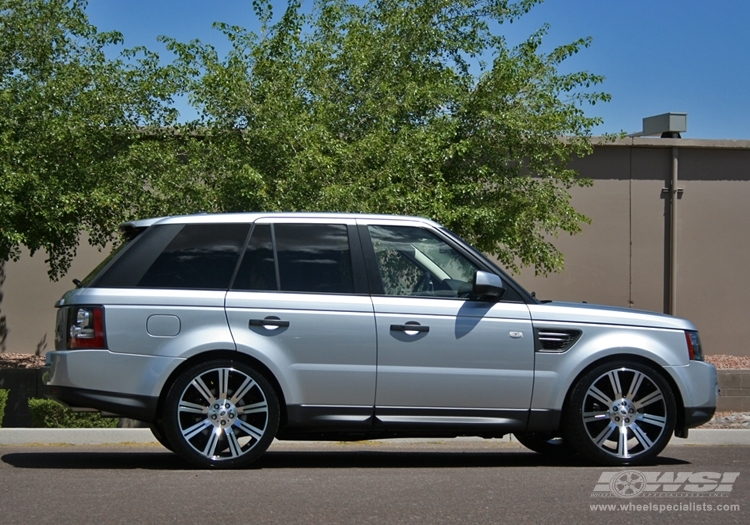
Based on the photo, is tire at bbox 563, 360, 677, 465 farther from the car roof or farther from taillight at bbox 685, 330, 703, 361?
the car roof

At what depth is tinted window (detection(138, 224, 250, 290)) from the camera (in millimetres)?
7352

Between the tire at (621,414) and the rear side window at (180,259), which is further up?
the rear side window at (180,259)

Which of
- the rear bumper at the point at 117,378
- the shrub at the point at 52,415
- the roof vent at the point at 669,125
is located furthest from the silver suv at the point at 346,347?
the roof vent at the point at 669,125

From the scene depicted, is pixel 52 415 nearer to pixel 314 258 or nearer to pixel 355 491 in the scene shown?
pixel 314 258

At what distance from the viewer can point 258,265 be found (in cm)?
747

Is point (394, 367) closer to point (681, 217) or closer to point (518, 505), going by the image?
point (518, 505)

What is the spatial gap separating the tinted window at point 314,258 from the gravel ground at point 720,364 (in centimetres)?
743

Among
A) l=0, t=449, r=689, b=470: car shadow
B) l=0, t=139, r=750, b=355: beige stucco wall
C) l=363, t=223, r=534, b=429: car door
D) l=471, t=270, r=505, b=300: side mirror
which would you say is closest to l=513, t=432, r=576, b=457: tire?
l=0, t=449, r=689, b=470: car shadow

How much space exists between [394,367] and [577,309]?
150cm

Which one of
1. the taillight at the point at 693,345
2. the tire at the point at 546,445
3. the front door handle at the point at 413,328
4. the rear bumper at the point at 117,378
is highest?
the front door handle at the point at 413,328

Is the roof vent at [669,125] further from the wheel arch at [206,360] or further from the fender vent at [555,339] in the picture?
the wheel arch at [206,360]

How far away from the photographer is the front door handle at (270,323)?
7199 millimetres

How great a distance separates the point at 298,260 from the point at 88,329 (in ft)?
5.16

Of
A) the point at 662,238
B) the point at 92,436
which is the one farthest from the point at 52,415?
the point at 662,238
